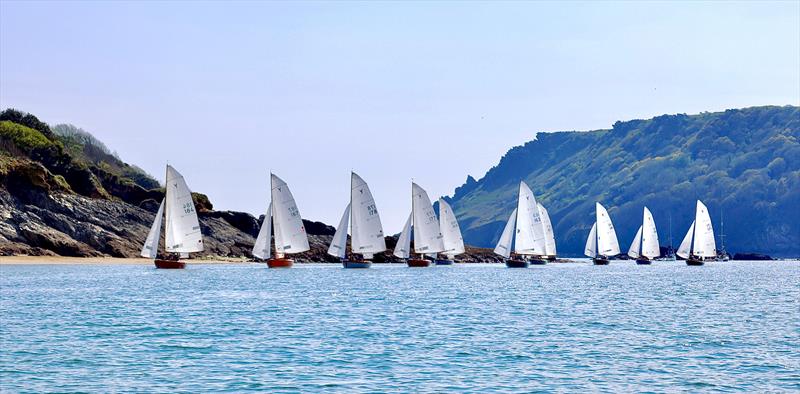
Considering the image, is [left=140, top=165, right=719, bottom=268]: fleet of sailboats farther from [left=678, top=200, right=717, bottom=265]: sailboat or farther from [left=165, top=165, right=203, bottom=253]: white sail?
[left=678, top=200, right=717, bottom=265]: sailboat

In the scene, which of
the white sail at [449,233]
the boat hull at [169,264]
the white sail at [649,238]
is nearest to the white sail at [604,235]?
the white sail at [649,238]

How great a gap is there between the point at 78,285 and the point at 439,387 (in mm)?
55492

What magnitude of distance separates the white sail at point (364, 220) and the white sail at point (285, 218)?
631cm

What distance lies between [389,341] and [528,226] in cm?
10433

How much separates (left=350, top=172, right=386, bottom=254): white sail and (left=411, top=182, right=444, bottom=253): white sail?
9.98 meters

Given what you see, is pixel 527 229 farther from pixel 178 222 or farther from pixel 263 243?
pixel 178 222

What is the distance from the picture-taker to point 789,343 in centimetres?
4256

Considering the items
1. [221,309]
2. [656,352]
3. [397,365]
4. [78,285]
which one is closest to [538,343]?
[656,352]

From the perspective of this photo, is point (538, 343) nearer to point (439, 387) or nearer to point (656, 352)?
point (656, 352)

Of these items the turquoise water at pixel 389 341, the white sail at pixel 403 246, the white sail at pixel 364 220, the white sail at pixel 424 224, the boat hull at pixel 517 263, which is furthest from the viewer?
the boat hull at pixel 517 263

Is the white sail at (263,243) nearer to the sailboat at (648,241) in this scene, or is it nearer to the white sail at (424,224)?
the white sail at (424,224)

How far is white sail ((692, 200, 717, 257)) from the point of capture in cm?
17088

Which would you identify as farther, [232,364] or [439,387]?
[232,364]

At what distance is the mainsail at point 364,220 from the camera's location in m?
124
